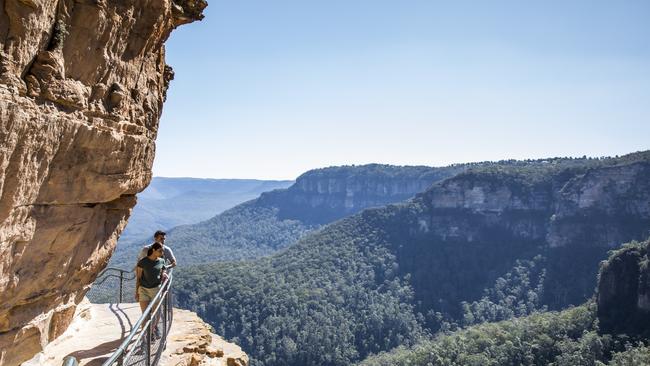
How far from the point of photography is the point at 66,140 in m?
7.68

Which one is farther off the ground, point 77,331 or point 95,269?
point 95,269

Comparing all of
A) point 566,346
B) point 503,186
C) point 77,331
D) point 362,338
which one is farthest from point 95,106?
point 503,186

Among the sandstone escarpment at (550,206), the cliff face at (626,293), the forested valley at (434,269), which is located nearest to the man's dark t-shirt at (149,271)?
the forested valley at (434,269)

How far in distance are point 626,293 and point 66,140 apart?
211ft

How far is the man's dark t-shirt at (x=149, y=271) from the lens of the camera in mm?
9562

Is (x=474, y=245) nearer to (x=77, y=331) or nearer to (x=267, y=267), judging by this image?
(x=267, y=267)

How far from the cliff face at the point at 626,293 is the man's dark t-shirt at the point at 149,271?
55158 millimetres

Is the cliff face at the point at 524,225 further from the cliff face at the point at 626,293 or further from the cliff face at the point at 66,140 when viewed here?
the cliff face at the point at 66,140

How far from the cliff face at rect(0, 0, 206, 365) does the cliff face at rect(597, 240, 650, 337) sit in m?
56.0

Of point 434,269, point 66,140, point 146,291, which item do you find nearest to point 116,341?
point 146,291

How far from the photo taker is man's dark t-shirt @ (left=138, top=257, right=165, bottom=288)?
31.4 feet

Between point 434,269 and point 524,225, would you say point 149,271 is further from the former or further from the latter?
point 524,225

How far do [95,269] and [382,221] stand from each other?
393 ft

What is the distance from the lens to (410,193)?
634 ft
